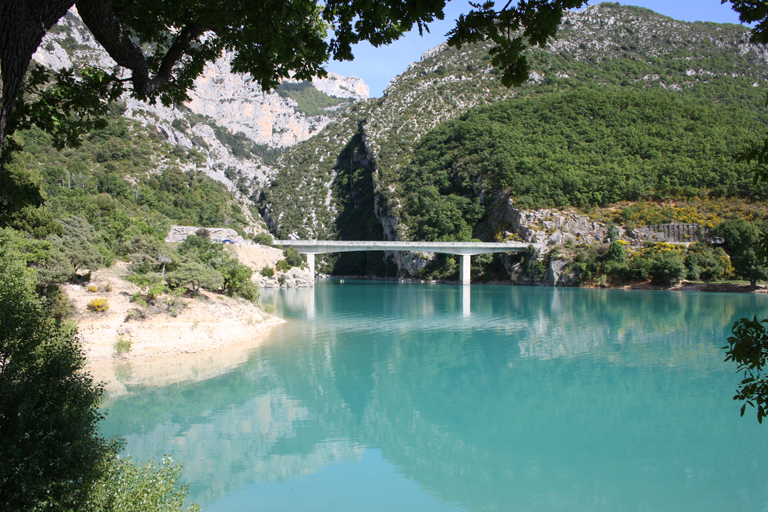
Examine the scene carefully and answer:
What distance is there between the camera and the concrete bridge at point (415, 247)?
6612 centimetres

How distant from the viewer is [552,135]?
Result: 88438 millimetres

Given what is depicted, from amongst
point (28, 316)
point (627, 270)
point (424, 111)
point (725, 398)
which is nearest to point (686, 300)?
point (627, 270)

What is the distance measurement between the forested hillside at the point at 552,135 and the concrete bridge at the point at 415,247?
994 cm

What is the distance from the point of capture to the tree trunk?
9.19 feet

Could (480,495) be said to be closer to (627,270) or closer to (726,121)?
(627,270)

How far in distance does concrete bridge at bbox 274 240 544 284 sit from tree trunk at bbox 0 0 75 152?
6242cm

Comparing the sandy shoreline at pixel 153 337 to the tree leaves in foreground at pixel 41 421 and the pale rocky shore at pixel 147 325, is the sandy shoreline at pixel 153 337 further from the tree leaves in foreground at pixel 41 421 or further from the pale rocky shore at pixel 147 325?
the tree leaves in foreground at pixel 41 421

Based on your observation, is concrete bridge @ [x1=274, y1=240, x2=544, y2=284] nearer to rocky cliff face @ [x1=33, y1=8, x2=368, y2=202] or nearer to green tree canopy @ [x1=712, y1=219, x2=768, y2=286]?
green tree canopy @ [x1=712, y1=219, x2=768, y2=286]

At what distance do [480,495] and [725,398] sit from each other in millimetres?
10363

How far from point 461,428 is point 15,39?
11.8 m

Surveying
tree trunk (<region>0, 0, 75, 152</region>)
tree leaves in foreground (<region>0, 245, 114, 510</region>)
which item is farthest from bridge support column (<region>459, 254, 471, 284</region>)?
tree trunk (<region>0, 0, 75, 152</region>)

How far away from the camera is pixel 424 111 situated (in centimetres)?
10825

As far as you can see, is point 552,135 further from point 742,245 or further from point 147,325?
point 147,325

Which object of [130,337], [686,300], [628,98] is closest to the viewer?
[130,337]
